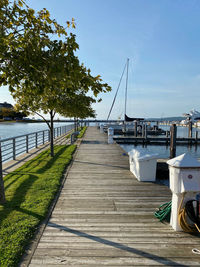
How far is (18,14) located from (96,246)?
171 inches

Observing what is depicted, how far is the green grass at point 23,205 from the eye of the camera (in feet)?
8.34

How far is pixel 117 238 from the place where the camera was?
280cm

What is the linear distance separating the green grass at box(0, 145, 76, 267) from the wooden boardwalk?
0.85 ft

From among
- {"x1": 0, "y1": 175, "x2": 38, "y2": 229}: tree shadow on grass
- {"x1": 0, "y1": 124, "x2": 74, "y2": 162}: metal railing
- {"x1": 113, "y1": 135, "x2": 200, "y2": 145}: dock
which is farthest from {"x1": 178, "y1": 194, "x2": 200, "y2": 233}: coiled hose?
{"x1": 113, "y1": 135, "x2": 200, "y2": 145}: dock

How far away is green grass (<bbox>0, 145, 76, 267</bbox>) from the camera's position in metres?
2.54

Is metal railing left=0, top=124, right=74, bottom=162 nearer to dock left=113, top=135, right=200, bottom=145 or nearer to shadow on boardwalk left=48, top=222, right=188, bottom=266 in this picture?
shadow on boardwalk left=48, top=222, right=188, bottom=266

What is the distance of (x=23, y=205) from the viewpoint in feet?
12.7

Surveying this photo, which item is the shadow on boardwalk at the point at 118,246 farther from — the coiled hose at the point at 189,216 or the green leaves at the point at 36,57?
the green leaves at the point at 36,57

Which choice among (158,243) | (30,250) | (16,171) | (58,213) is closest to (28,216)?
(58,213)

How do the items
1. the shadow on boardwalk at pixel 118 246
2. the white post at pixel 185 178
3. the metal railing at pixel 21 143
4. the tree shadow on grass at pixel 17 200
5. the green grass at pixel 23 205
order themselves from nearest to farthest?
the shadow on boardwalk at pixel 118 246 → the green grass at pixel 23 205 → the white post at pixel 185 178 → the tree shadow on grass at pixel 17 200 → the metal railing at pixel 21 143

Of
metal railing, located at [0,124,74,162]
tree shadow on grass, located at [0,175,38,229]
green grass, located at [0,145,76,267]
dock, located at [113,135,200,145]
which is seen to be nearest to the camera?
green grass, located at [0,145,76,267]

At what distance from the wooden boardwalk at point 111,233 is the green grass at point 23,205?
0.26 metres

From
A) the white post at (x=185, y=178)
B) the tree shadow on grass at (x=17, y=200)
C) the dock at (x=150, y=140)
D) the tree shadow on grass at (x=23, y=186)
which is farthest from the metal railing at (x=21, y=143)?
the dock at (x=150, y=140)

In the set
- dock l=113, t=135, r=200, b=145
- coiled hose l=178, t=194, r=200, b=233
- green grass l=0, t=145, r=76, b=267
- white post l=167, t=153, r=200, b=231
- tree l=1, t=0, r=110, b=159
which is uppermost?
tree l=1, t=0, r=110, b=159
